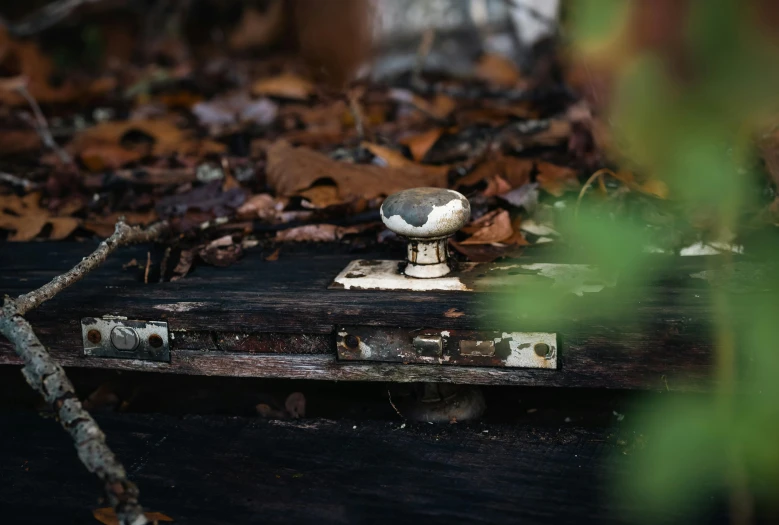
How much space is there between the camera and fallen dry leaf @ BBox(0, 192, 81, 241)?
183 cm

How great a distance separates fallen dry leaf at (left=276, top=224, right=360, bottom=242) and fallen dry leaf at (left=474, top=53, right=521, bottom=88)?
1.82 meters

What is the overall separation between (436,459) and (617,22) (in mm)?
1019

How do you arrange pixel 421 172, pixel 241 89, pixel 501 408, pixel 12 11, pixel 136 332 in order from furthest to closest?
pixel 12 11 → pixel 241 89 → pixel 421 172 → pixel 501 408 → pixel 136 332

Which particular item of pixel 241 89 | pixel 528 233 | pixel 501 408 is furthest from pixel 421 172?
pixel 241 89

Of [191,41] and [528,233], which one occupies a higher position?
[191,41]

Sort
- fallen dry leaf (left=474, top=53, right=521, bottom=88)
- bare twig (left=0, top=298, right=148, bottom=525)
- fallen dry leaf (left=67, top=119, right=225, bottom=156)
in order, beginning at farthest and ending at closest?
fallen dry leaf (left=474, top=53, right=521, bottom=88) < fallen dry leaf (left=67, top=119, right=225, bottom=156) < bare twig (left=0, top=298, right=148, bottom=525)

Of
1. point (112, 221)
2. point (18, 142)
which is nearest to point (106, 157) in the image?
point (18, 142)

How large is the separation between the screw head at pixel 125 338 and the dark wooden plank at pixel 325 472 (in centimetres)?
17

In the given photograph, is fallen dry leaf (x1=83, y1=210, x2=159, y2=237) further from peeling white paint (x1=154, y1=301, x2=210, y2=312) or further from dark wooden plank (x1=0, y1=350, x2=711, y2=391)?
peeling white paint (x1=154, y1=301, x2=210, y2=312)

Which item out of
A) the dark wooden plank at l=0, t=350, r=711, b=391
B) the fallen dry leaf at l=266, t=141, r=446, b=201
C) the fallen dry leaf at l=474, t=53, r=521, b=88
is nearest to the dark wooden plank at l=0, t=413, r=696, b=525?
the dark wooden plank at l=0, t=350, r=711, b=391

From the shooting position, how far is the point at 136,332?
1.35 metres

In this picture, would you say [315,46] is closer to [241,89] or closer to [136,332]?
[136,332]

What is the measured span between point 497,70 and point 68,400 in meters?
2.77

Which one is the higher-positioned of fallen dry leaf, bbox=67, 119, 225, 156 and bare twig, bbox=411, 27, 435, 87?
bare twig, bbox=411, 27, 435, 87
